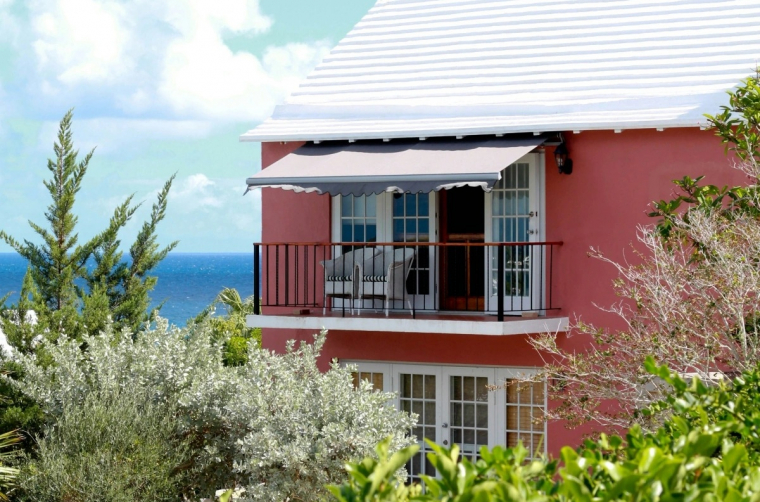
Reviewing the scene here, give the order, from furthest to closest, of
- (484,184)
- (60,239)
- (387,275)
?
1. (60,239)
2. (387,275)
3. (484,184)

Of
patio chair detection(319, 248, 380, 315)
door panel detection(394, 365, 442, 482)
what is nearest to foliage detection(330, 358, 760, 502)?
patio chair detection(319, 248, 380, 315)

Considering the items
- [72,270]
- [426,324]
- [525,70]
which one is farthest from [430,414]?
[72,270]

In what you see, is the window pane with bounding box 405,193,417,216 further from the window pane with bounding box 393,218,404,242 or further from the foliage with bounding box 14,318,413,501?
the foliage with bounding box 14,318,413,501

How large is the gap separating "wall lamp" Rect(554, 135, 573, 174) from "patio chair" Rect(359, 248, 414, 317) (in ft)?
9.31

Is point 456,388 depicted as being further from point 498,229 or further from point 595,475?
point 595,475

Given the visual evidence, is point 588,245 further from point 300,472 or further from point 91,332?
point 91,332

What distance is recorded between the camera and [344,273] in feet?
53.8

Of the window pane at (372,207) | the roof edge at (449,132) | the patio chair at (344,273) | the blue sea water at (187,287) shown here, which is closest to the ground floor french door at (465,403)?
the patio chair at (344,273)

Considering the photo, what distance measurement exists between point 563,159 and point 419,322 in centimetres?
357

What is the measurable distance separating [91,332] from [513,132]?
29.4 feet

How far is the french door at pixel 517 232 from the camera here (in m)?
16.0

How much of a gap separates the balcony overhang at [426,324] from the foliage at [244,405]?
2.03 meters

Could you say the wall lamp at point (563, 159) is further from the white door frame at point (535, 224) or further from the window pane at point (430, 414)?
the window pane at point (430, 414)

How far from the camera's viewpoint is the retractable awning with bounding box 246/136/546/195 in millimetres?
14508
